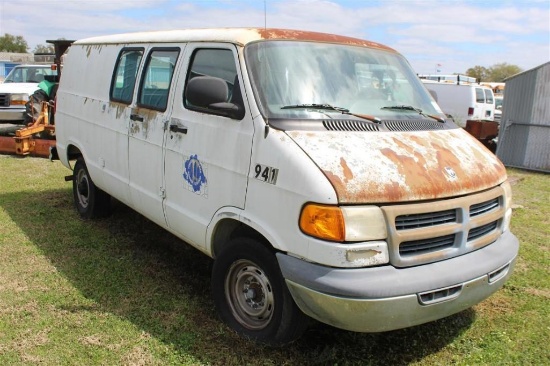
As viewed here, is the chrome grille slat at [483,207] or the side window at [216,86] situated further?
the side window at [216,86]

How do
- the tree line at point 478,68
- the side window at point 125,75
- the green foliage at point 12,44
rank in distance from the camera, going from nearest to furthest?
the side window at point 125,75 < the tree line at point 478,68 < the green foliage at point 12,44

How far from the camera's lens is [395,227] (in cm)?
290

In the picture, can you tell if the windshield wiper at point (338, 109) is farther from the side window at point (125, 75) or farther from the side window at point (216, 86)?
the side window at point (125, 75)

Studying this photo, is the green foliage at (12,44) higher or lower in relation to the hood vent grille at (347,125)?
higher

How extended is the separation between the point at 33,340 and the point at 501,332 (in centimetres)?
A: 343

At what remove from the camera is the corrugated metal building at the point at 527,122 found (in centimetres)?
1156

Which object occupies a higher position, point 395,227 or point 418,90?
point 418,90

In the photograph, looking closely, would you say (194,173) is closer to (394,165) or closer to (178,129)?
(178,129)

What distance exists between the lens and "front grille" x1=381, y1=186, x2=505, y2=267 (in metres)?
2.91

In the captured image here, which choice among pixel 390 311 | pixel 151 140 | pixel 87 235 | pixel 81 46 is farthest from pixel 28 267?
pixel 390 311

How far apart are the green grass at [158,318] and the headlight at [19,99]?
814 cm

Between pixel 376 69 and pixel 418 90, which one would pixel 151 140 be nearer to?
pixel 376 69

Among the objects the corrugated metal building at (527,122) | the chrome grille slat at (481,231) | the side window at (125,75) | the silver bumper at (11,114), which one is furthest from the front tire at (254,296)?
the silver bumper at (11,114)

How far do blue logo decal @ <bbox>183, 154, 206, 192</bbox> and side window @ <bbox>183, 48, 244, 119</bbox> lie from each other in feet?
1.30
